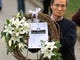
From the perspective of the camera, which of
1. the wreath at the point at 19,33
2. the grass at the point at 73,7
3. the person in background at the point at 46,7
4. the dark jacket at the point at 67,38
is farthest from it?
the grass at the point at 73,7

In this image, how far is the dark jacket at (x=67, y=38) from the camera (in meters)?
4.14

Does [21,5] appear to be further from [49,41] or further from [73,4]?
[49,41]

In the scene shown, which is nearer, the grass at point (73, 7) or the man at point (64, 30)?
the man at point (64, 30)

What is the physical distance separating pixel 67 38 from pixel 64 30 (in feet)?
0.41

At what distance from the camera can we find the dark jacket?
414 cm

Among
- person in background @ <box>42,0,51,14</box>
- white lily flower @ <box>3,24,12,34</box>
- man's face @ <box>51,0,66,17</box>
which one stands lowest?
person in background @ <box>42,0,51,14</box>

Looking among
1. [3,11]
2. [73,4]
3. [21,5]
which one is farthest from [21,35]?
[73,4]

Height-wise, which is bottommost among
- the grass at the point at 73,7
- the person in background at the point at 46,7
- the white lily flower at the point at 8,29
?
the grass at the point at 73,7

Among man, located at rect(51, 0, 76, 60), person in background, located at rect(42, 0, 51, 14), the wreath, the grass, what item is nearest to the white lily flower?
the wreath

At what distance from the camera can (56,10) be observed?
14.0 ft

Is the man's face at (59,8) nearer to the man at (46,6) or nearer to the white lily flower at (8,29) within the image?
the white lily flower at (8,29)

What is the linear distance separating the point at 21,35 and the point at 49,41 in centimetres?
29

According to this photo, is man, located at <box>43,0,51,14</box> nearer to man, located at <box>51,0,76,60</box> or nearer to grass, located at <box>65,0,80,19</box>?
grass, located at <box>65,0,80,19</box>

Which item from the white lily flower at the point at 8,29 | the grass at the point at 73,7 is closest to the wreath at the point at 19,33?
the white lily flower at the point at 8,29
